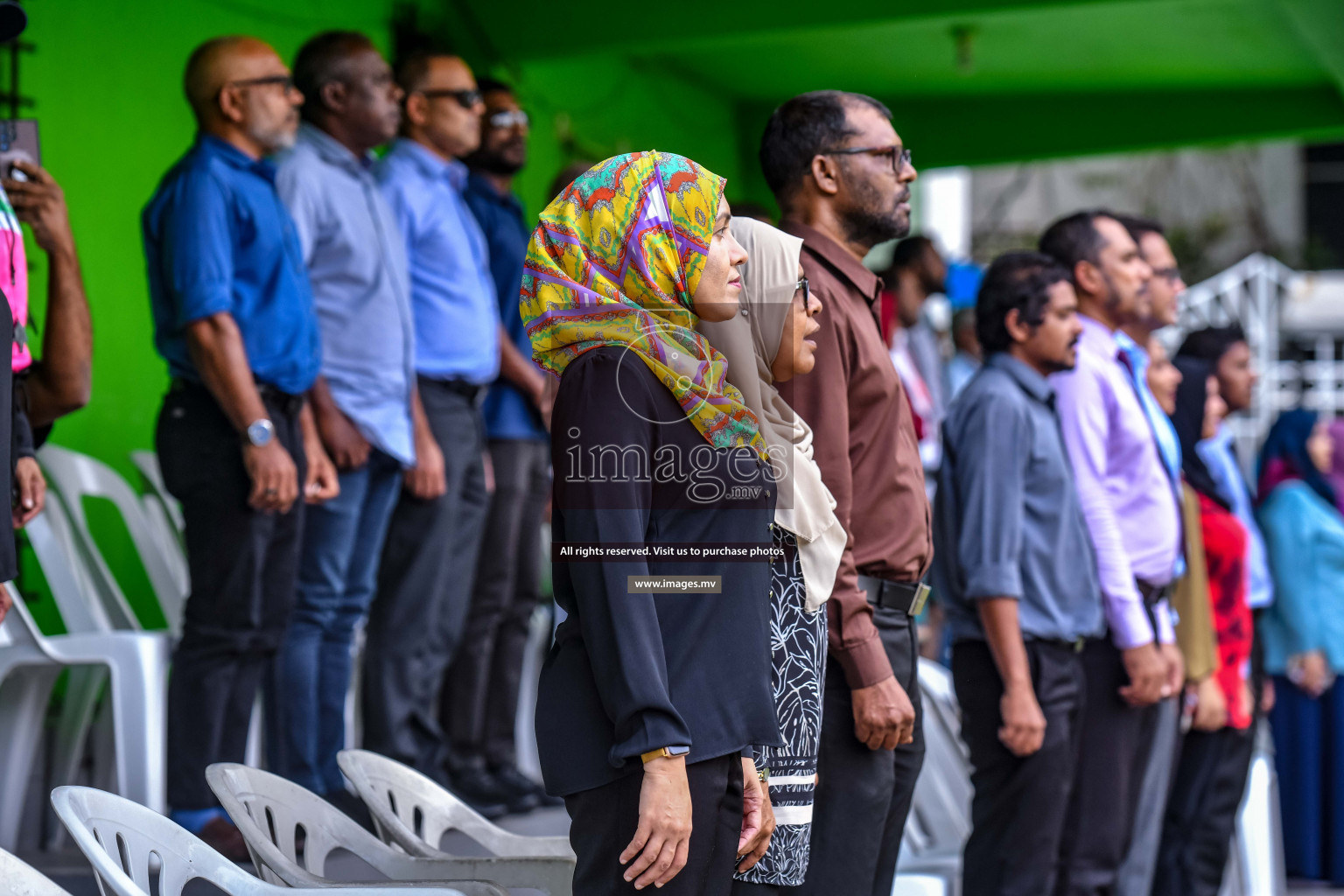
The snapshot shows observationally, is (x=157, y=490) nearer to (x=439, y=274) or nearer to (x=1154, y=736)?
(x=439, y=274)

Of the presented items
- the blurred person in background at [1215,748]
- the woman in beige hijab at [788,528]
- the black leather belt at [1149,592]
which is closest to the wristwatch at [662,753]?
the woman in beige hijab at [788,528]

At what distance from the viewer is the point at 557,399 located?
1943 mm

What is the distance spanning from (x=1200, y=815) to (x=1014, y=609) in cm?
175

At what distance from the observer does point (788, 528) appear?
2203 millimetres

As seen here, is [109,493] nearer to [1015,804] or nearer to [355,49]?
A: [355,49]

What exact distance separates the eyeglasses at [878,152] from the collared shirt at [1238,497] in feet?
8.00

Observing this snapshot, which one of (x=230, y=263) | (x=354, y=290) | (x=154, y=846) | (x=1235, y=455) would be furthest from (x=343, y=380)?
(x=1235, y=455)

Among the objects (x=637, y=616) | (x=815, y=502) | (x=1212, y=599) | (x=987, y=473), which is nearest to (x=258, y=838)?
(x=637, y=616)

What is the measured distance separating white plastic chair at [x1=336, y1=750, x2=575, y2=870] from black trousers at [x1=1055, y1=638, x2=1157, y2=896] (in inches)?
57.2

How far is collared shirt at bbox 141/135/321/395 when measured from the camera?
133 inches

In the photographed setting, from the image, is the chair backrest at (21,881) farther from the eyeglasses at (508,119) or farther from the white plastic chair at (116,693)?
the eyeglasses at (508,119)

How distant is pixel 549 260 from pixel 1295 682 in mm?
5314

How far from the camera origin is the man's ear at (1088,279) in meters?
4.09

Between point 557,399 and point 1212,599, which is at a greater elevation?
point 557,399
